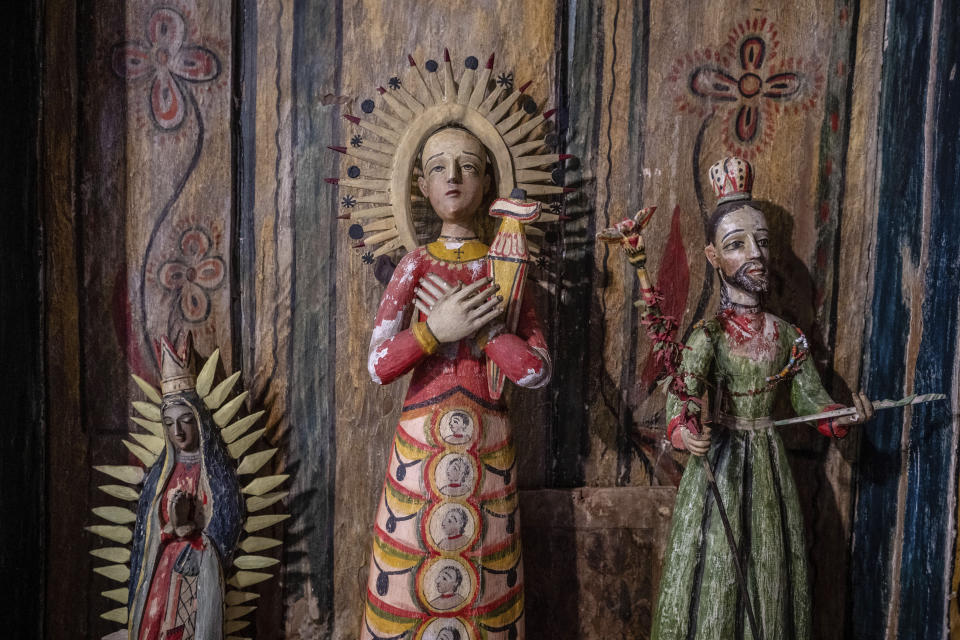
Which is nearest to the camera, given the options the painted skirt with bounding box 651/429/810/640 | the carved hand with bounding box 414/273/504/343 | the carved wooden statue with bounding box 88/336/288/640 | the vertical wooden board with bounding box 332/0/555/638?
the carved hand with bounding box 414/273/504/343

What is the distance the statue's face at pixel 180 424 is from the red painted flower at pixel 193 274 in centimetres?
28

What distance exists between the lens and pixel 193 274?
190 centimetres

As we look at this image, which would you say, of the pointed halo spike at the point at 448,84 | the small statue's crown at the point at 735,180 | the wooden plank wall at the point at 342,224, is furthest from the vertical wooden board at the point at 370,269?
the small statue's crown at the point at 735,180

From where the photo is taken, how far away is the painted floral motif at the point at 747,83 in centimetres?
189

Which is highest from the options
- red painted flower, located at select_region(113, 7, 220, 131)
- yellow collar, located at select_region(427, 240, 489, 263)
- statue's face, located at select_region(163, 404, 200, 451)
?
red painted flower, located at select_region(113, 7, 220, 131)

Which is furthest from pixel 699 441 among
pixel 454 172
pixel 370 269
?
pixel 370 269

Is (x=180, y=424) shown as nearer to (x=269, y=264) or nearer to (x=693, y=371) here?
(x=269, y=264)

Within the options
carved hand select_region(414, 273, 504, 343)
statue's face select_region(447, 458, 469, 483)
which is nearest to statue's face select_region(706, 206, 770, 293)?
carved hand select_region(414, 273, 504, 343)

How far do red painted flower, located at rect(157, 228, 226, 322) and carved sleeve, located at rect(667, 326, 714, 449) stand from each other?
4.06 ft

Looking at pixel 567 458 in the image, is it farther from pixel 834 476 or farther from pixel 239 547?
pixel 239 547

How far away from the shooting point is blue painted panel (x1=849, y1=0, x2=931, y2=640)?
1773 millimetres

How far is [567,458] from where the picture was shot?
6.32ft

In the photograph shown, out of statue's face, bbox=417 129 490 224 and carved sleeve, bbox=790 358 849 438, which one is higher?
statue's face, bbox=417 129 490 224

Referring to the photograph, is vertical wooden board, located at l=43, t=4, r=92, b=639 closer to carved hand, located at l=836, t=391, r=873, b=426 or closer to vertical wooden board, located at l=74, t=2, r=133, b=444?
vertical wooden board, located at l=74, t=2, r=133, b=444
